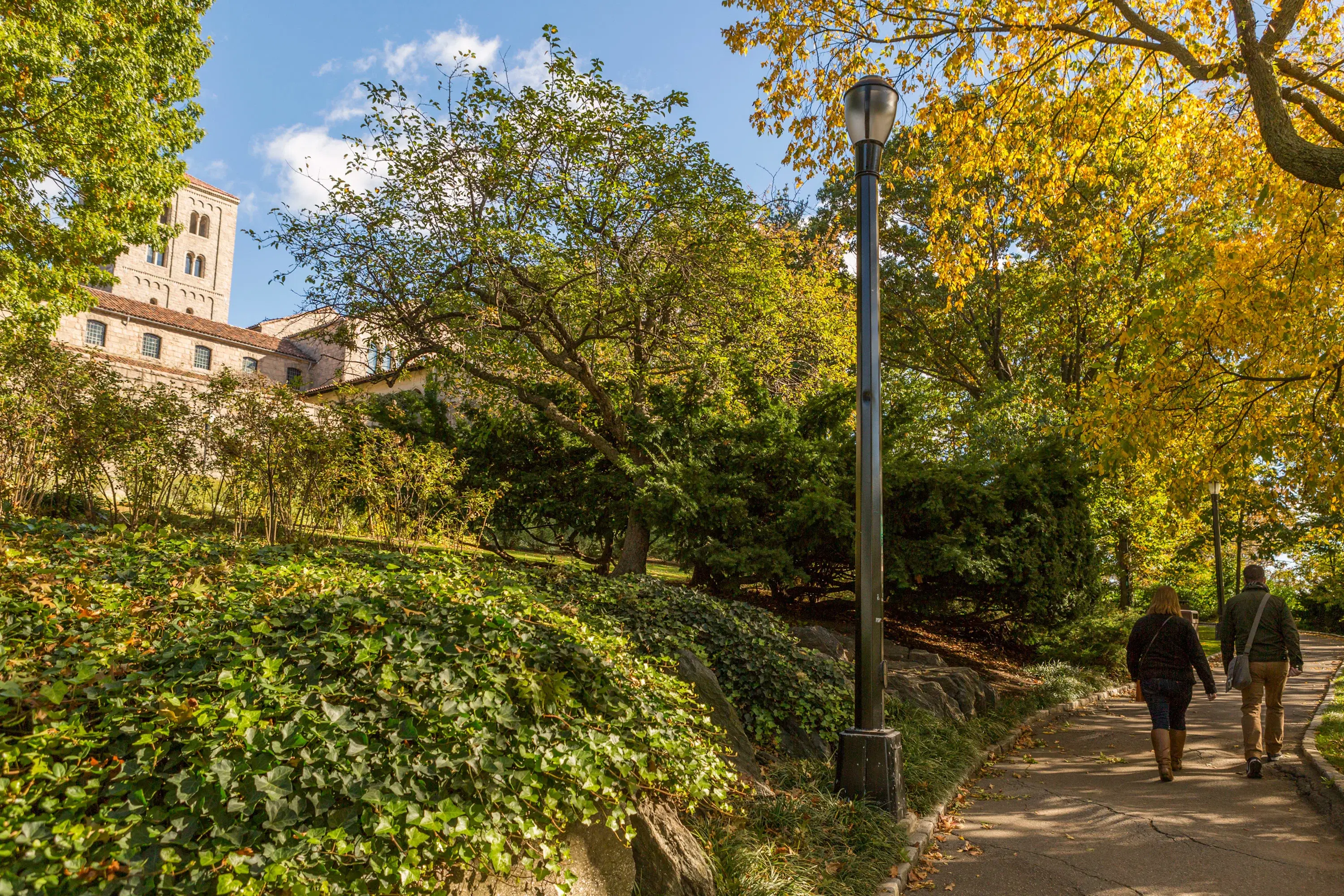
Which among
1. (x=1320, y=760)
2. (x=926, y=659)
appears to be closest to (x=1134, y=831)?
(x=1320, y=760)

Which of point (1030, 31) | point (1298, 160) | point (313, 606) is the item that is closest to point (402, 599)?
point (313, 606)

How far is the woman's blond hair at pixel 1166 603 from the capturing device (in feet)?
24.9

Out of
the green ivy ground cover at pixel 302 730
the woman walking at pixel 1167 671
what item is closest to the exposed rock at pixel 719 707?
the green ivy ground cover at pixel 302 730

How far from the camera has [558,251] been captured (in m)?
11.4

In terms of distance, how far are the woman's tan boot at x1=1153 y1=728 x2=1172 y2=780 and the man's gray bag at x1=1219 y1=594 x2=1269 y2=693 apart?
0.92m

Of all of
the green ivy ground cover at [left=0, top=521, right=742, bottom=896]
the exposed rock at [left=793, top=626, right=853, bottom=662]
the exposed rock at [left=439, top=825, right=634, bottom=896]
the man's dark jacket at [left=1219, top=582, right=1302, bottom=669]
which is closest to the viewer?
the green ivy ground cover at [left=0, top=521, right=742, bottom=896]

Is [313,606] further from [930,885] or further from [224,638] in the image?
[930,885]

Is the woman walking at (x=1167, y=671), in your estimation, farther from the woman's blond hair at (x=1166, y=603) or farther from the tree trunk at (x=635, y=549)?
the tree trunk at (x=635, y=549)

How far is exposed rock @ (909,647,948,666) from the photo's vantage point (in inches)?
432

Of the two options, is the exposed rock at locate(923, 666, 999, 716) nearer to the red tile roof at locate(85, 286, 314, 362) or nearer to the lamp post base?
the lamp post base

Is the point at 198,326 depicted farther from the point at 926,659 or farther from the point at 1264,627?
the point at 1264,627

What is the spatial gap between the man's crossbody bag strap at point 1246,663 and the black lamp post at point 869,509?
437cm

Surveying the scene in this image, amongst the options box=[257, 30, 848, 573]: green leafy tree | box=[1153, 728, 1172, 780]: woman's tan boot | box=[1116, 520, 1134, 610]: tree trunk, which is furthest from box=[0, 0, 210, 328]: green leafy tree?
box=[1116, 520, 1134, 610]: tree trunk

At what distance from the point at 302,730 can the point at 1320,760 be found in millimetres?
9028
